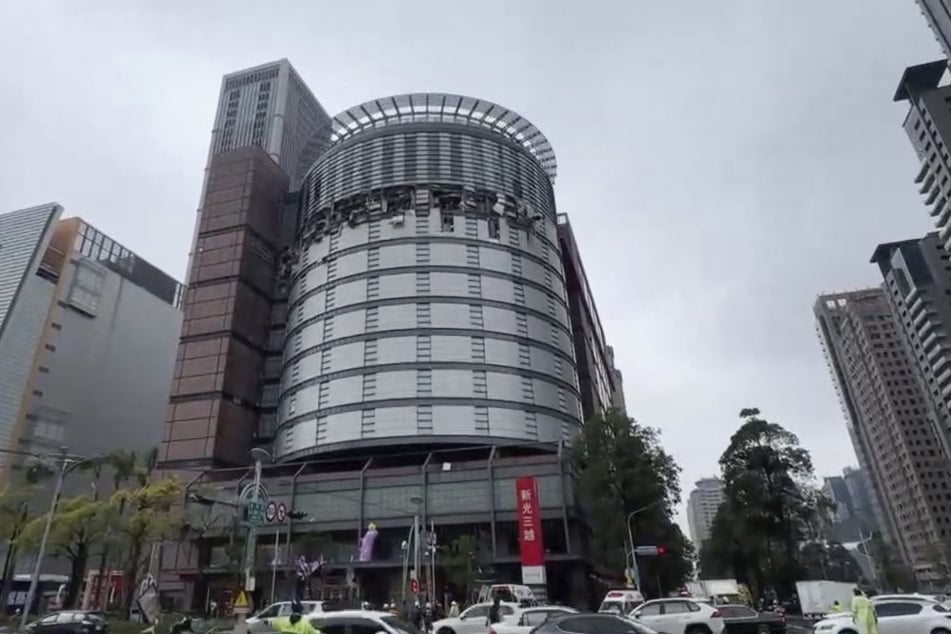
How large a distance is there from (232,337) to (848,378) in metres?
147

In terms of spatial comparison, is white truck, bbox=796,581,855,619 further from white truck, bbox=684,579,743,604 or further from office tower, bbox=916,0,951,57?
office tower, bbox=916,0,951,57

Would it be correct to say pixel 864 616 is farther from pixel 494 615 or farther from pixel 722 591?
pixel 722 591

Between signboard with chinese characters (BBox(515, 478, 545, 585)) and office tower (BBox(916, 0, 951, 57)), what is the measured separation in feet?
264

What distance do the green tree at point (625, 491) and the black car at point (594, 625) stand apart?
3025 cm

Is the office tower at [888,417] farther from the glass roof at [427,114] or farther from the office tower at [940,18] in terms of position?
the glass roof at [427,114]

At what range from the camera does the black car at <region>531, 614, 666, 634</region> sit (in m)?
14.7

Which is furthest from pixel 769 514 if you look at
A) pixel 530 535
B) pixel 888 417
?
pixel 888 417

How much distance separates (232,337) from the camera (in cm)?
6906

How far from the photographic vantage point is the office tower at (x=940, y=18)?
264ft

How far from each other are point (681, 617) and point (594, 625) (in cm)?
900

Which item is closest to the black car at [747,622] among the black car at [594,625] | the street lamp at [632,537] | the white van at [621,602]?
the white van at [621,602]

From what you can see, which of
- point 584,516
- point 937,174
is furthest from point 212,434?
point 937,174

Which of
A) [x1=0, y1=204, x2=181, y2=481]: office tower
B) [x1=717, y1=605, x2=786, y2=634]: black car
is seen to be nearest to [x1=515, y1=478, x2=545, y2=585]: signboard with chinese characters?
[x1=717, y1=605, x2=786, y2=634]: black car

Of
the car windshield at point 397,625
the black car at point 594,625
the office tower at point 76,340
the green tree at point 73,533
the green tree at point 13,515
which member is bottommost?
the black car at point 594,625
